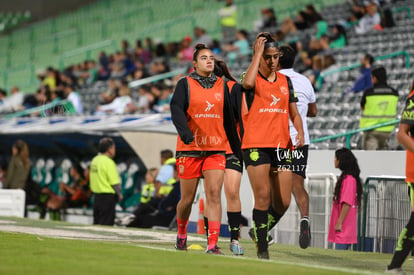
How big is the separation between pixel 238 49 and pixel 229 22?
11.6 feet

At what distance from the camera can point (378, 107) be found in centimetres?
1659

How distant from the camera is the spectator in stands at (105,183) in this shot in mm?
17200

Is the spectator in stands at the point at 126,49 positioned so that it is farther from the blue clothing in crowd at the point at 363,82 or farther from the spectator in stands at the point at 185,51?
the blue clothing in crowd at the point at 363,82

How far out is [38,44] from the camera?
39.6 metres

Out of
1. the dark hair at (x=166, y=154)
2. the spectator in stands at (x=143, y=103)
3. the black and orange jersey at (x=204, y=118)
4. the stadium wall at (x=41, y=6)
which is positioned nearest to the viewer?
the black and orange jersey at (x=204, y=118)

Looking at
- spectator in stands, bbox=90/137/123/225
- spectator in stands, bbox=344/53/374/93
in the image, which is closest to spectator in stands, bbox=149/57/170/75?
spectator in stands, bbox=344/53/374/93

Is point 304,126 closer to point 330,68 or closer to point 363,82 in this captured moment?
point 363,82

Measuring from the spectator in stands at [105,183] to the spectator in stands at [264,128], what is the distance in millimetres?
7851

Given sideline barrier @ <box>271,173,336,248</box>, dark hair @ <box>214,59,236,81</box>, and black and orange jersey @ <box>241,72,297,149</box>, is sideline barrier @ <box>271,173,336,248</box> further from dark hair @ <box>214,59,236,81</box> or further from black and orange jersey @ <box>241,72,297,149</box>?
black and orange jersey @ <box>241,72,297,149</box>

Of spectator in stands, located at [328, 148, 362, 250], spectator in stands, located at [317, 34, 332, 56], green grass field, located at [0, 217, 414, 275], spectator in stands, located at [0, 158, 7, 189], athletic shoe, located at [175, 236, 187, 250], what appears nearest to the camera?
green grass field, located at [0, 217, 414, 275]

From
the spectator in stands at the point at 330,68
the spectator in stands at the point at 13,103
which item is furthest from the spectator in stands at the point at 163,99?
the spectator in stands at the point at 13,103

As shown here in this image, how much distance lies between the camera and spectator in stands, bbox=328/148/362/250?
1323 centimetres

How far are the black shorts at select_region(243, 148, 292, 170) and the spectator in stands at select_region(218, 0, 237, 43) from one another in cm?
1968

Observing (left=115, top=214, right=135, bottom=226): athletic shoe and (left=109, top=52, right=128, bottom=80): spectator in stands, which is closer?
(left=115, top=214, right=135, bottom=226): athletic shoe
